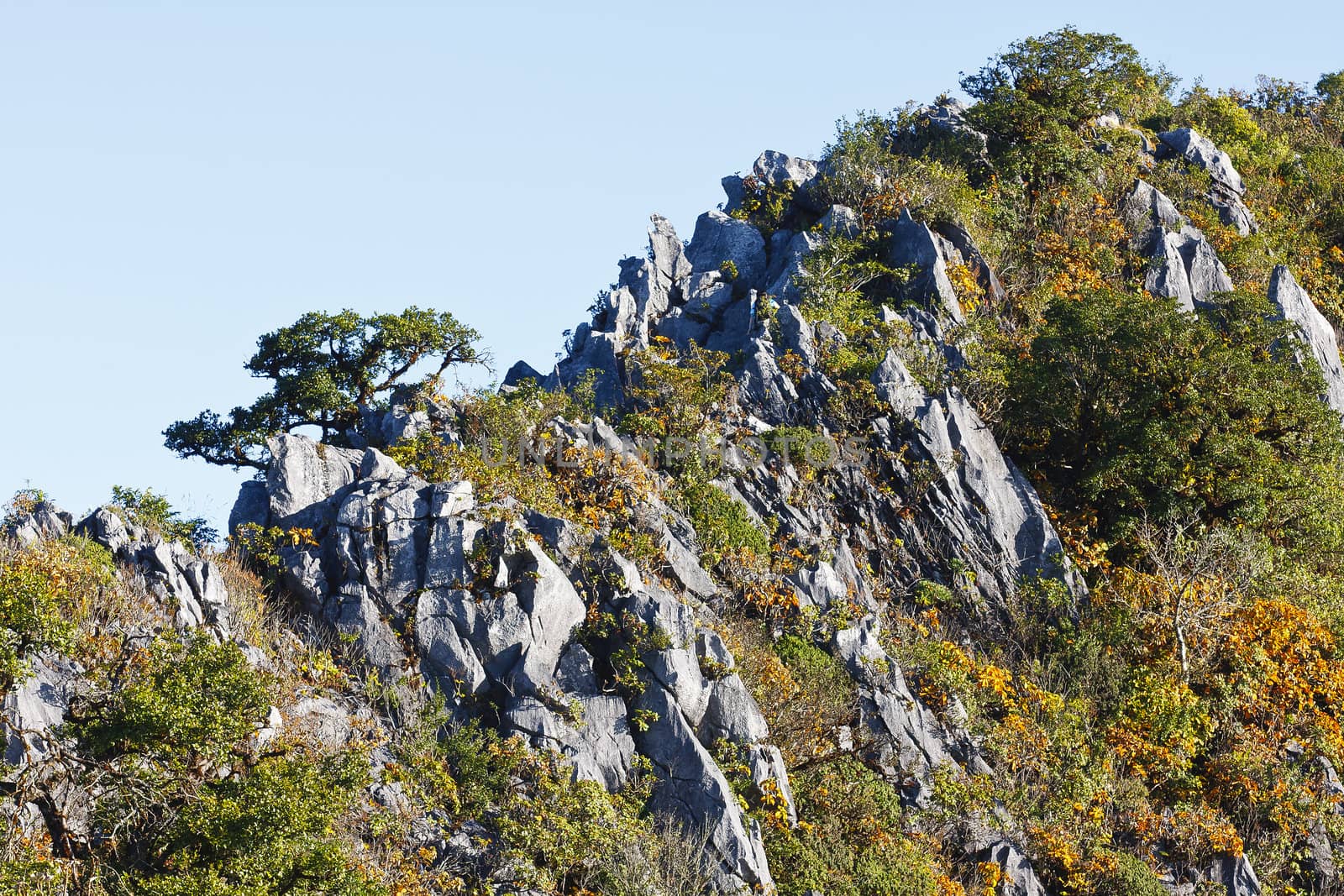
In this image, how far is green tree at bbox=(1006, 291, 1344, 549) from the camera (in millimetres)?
32031

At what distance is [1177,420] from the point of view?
106 ft

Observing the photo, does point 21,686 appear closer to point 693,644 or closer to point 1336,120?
point 693,644

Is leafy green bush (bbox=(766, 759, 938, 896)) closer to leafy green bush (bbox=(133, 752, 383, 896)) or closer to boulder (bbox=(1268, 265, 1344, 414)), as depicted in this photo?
leafy green bush (bbox=(133, 752, 383, 896))

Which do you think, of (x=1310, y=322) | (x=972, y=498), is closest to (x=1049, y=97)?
(x=1310, y=322)

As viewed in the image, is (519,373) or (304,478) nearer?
(304,478)

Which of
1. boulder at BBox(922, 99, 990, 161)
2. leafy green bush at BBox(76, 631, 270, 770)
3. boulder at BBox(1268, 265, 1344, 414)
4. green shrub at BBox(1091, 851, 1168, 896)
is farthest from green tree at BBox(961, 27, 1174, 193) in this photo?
leafy green bush at BBox(76, 631, 270, 770)

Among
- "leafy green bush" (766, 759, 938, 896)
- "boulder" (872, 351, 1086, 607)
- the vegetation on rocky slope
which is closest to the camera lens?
the vegetation on rocky slope

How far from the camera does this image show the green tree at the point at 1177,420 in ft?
105

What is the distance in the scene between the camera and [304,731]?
72.4 feet

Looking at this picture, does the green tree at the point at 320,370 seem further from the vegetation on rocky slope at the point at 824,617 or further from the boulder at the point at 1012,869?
the boulder at the point at 1012,869

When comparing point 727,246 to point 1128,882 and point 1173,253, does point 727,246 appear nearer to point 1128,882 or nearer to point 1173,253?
point 1173,253

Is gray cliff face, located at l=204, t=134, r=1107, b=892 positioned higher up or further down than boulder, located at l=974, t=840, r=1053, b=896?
higher up

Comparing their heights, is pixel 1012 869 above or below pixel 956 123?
below

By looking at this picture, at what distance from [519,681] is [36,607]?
8992 mm
